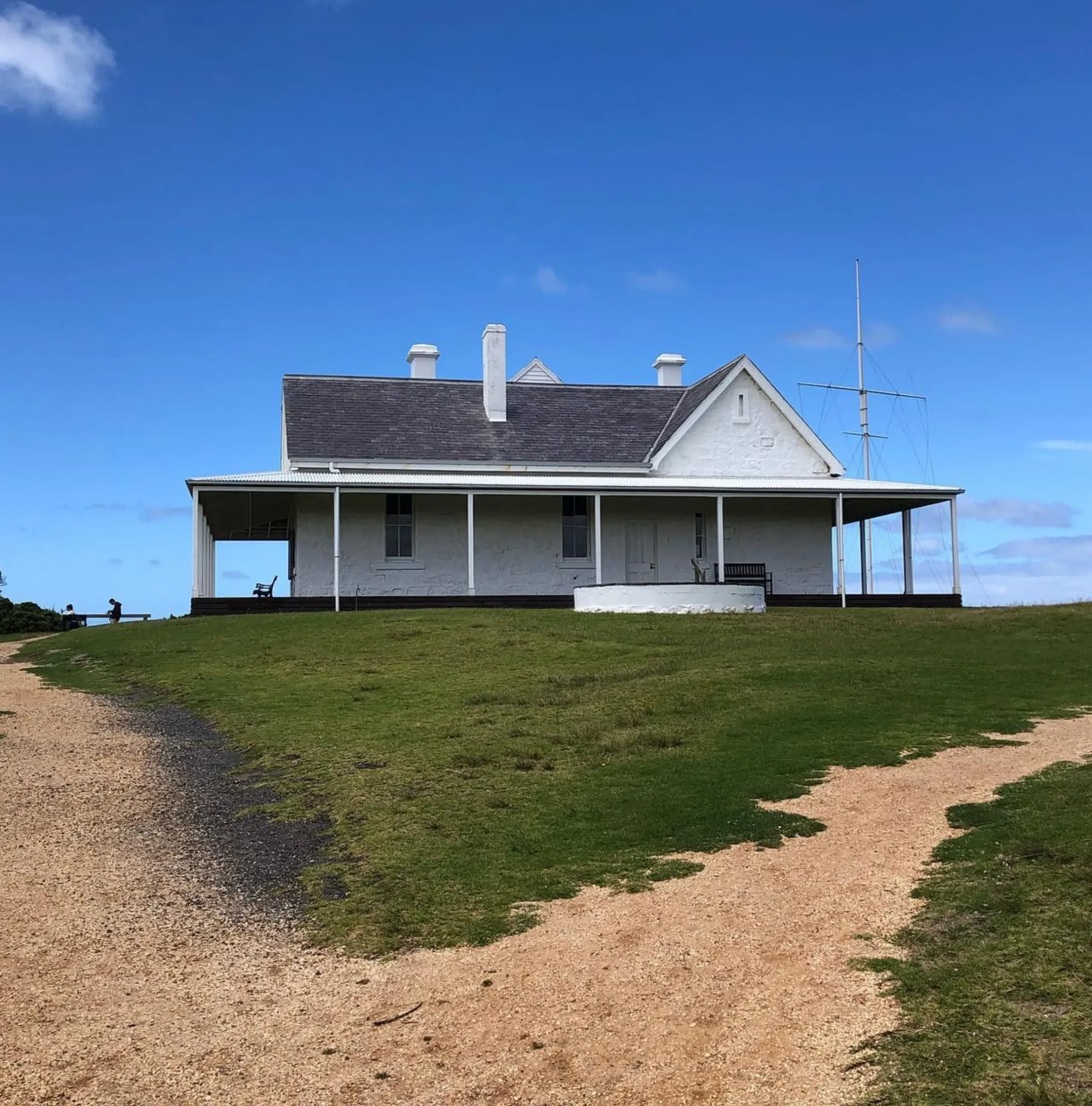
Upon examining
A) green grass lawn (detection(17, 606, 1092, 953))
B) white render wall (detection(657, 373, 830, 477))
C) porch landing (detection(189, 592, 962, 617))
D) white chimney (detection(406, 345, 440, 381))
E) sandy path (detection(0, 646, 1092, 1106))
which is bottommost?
sandy path (detection(0, 646, 1092, 1106))

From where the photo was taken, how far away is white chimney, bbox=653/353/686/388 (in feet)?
135

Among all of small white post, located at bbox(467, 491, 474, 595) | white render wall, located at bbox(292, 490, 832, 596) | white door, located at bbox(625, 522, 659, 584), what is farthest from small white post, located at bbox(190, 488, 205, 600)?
white door, located at bbox(625, 522, 659, 584)

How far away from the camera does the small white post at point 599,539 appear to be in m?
28.8

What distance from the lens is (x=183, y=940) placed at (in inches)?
311

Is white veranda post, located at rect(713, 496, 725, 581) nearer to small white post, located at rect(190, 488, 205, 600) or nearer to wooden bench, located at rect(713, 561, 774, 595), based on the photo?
wooden bench, located at rect(713, 561, 774, 595)

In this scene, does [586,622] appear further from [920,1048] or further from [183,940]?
[920,1048]

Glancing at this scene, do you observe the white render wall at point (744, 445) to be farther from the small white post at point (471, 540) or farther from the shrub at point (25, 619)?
the shrub at point (25, 619)

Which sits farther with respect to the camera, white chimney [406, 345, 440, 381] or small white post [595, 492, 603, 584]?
white chimney [406, 345, 440, 381]

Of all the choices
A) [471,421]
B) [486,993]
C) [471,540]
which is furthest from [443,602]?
[486,993]

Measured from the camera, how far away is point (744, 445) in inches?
1379

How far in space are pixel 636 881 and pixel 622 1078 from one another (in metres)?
2.74

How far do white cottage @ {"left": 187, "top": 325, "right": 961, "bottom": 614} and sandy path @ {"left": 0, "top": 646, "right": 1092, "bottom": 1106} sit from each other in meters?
19.3

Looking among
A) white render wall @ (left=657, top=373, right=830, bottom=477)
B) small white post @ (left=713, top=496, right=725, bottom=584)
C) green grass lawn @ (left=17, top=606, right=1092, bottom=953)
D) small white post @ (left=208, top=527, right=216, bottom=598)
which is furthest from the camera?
white render wall @ (left=657, top=373, right=830, bottom=477)

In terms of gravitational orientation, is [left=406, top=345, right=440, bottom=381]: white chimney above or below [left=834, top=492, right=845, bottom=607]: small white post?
above
